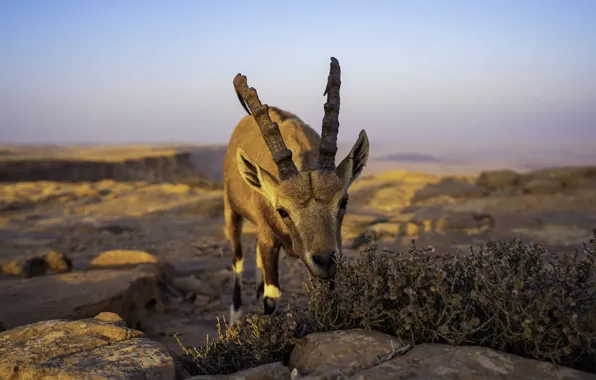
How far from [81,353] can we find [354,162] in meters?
3.03

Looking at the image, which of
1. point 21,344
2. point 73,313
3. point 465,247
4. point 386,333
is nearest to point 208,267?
point 73,313

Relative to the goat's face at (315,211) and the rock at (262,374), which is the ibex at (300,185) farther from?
the rock at (262,374)

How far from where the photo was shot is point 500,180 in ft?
67.6

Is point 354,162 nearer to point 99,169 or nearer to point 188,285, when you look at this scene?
point 188,285

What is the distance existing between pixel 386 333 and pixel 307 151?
2.88m

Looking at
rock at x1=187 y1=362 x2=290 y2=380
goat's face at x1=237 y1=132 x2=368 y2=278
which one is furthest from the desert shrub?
goat's face at x1=237 y1=132 x2=368 y2=278

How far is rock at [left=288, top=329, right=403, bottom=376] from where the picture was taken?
114 inches

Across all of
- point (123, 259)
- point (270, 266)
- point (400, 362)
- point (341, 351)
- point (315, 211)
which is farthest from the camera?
point (123, 259)

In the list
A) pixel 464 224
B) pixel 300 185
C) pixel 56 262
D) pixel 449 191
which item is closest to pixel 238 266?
pixel 56 262

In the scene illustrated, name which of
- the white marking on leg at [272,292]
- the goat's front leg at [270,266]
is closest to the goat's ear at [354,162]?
the goat's front leg at [270,266]

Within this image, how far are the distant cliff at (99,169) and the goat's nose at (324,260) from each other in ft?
100

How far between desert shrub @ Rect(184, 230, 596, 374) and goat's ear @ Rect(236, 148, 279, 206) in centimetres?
143

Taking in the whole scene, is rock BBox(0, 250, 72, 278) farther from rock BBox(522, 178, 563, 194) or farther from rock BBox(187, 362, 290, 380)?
rock BBox(522, 178, 563, 194)

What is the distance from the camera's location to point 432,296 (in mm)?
3131
